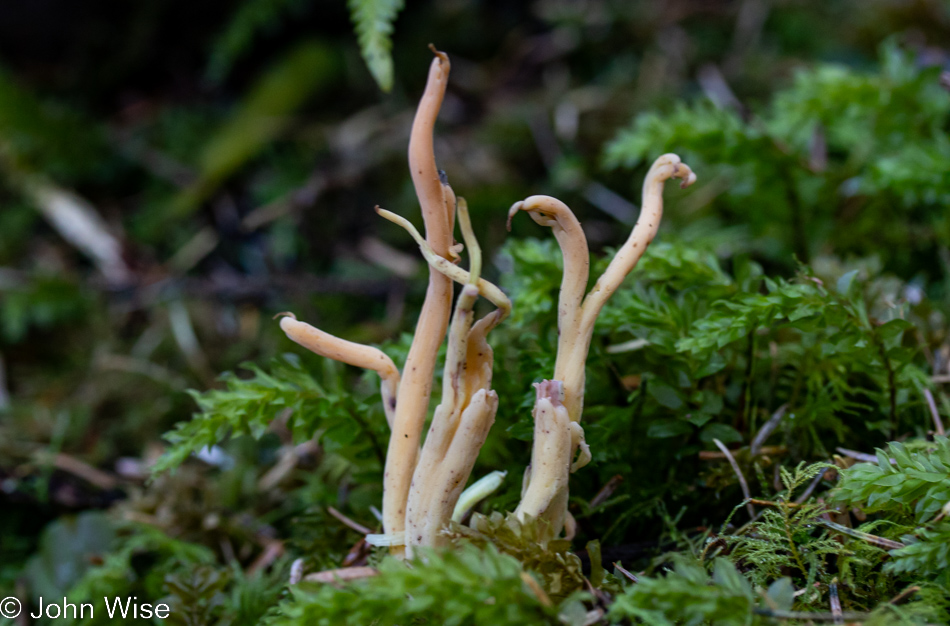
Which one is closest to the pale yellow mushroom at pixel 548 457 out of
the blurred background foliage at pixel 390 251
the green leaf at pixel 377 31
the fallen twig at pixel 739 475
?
the blurred background foliage at pixel 390 251

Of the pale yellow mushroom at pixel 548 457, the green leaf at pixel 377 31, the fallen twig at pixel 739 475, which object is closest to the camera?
the pale yellow mushroom at pixel 548 457

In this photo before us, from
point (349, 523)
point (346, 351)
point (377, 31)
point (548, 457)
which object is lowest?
point (349, 523)

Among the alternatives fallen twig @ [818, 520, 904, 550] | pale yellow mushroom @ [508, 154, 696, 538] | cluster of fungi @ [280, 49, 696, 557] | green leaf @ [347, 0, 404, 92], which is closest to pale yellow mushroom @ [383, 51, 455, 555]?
cluster of fungi @ [280, 49, 696, 557]

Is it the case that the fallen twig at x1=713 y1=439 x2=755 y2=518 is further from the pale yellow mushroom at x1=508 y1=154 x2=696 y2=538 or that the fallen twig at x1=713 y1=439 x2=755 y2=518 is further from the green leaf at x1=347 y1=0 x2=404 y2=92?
the green leaf at x1=347 y1=0 x2=404 y2=92

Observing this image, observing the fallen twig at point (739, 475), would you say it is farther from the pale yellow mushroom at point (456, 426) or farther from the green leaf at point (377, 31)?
the green leaf at point (377, 31)

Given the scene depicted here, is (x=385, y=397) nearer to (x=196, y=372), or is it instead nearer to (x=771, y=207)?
(x=196, y=372)

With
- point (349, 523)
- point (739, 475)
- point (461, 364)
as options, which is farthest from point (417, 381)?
point (739, 475)

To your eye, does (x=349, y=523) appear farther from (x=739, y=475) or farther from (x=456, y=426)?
(x=739, y=475)

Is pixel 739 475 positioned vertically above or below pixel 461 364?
below

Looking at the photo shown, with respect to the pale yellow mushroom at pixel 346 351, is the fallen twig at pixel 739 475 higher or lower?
lower
